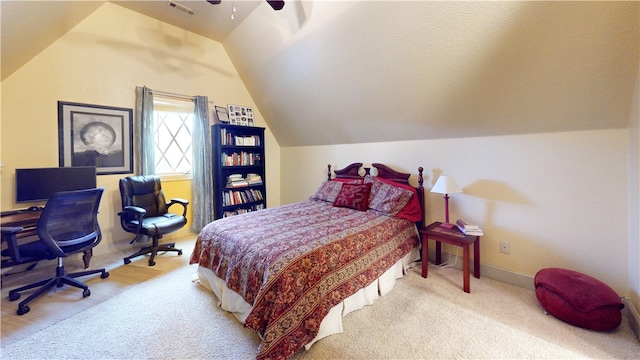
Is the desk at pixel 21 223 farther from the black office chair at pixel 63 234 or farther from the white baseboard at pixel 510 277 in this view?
the white baseboard at pixel 510 277

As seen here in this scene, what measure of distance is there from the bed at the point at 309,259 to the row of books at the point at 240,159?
5.19 feet

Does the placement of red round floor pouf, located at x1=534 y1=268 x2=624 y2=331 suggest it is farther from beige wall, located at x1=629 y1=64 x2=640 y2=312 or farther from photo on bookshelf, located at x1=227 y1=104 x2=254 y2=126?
photo on bookshelf, located at x1=227 y1=104 x2=254 y2=126

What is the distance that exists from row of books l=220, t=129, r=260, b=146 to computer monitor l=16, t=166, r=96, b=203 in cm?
162

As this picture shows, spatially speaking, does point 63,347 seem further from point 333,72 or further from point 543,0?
point 543,0

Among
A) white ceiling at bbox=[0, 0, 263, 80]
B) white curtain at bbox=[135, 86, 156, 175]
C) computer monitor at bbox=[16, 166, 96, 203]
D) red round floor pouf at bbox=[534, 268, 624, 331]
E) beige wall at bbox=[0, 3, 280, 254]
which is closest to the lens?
red round floor pouf at bbox=[534, 268, 624, 331]

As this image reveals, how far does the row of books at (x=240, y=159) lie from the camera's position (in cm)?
394

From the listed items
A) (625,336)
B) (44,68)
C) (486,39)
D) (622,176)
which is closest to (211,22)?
(44,68)

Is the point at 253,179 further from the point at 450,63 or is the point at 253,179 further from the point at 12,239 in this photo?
the point at 450,63

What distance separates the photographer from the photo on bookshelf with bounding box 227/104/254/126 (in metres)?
4.08

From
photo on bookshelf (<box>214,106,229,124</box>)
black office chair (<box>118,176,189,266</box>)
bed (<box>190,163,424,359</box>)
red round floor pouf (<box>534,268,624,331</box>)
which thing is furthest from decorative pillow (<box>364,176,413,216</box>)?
photo on bookshelf (<box>214,106,229,124</box>)

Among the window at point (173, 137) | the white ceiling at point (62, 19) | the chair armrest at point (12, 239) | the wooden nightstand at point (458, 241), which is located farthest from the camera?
the window at point (173, 137)

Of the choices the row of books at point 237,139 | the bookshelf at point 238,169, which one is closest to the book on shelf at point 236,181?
the bookshelf at point 238,169

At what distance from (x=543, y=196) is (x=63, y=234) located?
4295 millimetres

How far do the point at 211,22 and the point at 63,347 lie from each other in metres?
3.76
